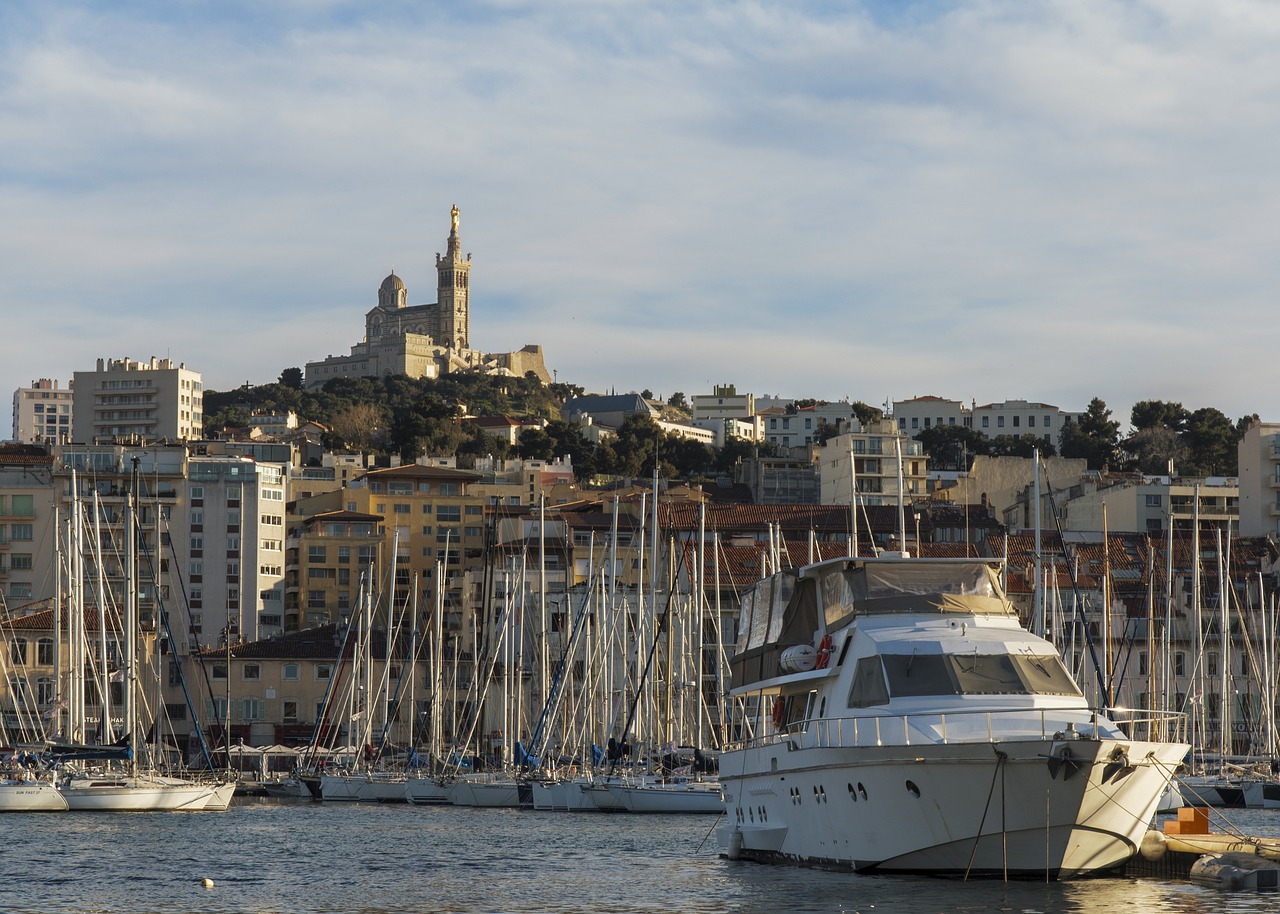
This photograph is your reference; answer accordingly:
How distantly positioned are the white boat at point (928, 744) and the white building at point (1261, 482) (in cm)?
9244

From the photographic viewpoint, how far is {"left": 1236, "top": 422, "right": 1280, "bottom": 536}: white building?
126 meters

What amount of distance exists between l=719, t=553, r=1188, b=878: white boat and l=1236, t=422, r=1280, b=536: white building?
92.4 meters

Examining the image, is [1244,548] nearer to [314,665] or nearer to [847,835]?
[314,665]

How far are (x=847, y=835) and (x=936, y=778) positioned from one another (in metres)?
2.91

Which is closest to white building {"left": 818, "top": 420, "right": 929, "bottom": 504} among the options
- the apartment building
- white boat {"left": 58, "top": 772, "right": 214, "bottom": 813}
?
the apartment building

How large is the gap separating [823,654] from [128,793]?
37309mm

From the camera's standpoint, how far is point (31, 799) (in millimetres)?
67500

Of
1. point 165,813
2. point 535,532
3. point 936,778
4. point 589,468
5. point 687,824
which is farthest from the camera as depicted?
point 589,468

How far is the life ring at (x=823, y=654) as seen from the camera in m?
37.6

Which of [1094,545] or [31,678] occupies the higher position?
[1094,545]

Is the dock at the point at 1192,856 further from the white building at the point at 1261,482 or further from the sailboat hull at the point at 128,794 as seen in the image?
the white building at the point at 1261,482

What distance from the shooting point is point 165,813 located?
223 feet

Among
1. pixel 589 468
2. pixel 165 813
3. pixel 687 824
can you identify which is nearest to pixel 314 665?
pixel 165 813

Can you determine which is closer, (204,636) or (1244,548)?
Answer: (1244,548)
